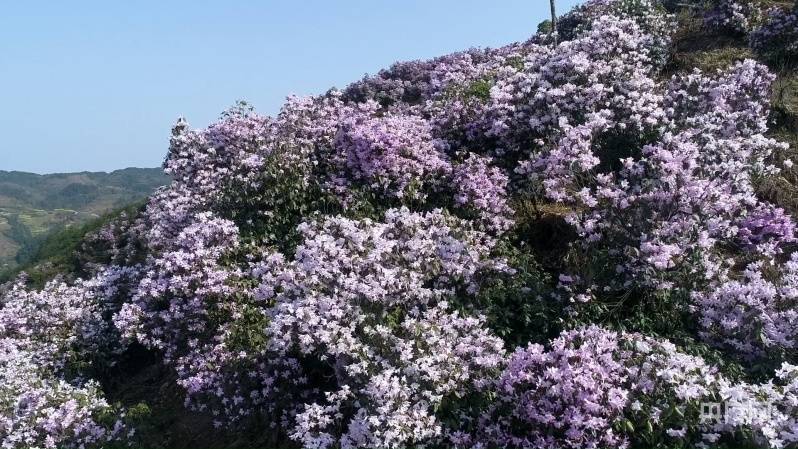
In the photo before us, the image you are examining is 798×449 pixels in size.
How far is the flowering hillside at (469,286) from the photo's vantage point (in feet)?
19.6

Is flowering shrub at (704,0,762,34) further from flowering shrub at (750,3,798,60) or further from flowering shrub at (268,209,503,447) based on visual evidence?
flowering shrub at (268,209,503,447)

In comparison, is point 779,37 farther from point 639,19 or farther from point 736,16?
point 639,19

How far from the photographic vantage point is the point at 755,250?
8.88 meters

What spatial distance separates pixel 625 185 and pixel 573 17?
1464cm

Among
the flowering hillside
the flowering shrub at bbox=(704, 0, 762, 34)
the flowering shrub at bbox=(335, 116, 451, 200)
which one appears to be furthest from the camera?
the flowering shrub at bbox=(704, 0, 762, 34)

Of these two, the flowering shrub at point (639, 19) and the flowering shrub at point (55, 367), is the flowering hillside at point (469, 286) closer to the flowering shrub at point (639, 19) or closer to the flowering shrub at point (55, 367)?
the flowering shrub at point (55, 367)

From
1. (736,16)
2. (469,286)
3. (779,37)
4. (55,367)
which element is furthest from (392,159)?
(736,16)

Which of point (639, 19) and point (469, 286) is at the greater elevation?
point (639, 19)

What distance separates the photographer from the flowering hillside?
5.98 metres

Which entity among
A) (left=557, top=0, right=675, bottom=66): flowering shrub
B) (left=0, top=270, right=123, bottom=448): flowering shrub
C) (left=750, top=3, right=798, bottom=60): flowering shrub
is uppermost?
(left=557, top=0, right=675, bottom=66): flowering shrub

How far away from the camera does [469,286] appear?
8172 millimetres

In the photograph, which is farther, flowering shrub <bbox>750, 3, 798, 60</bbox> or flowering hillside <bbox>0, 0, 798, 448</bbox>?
flowering shrub <bbox>750, 3, 798, 60</bbox>

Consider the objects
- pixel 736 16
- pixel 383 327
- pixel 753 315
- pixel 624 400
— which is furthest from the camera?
pixel 736 16

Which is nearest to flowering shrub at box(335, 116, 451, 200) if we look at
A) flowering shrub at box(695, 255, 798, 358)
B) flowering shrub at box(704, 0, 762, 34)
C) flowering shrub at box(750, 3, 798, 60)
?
flowering shrub at box(695, 255, 798, 358)
